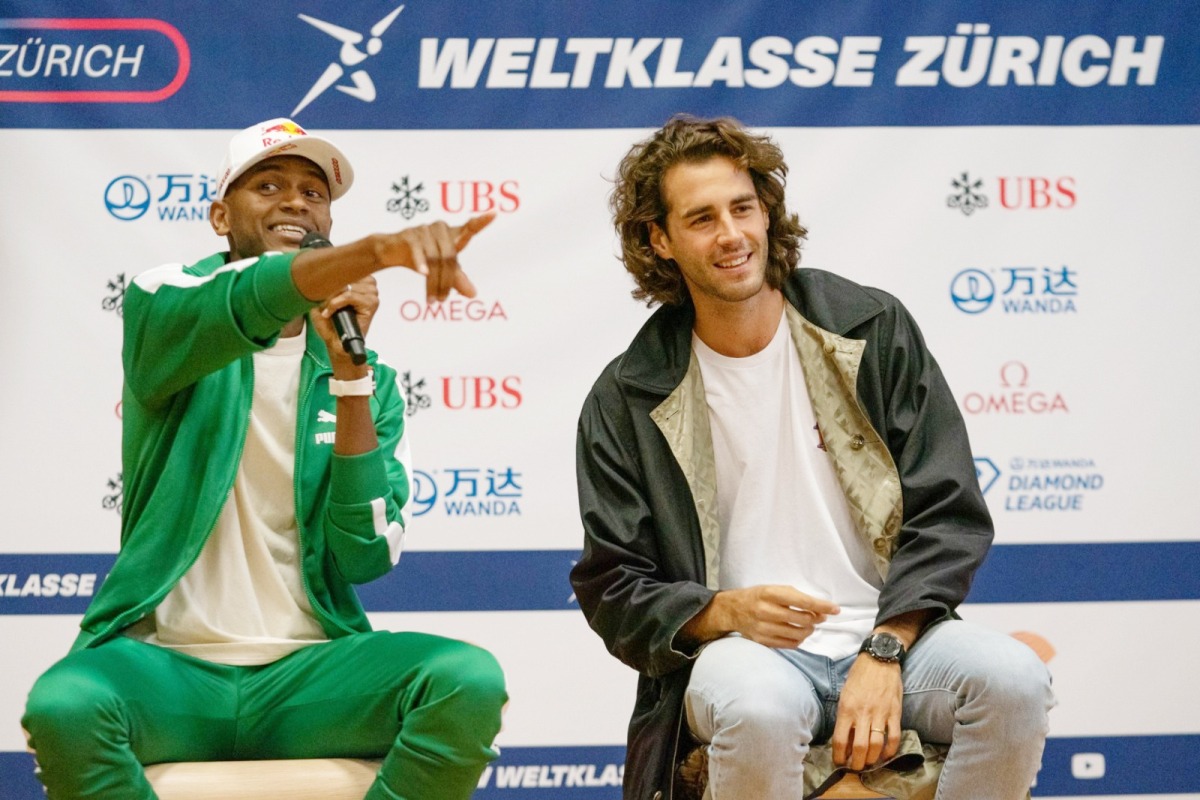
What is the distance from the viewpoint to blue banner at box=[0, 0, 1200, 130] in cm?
394

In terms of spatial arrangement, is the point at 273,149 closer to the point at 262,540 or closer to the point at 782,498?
the point at 262,540

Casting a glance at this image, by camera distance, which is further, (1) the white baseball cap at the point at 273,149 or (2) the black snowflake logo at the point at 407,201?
(2) the black snowflake logo at the point at 407,201

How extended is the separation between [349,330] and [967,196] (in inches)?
90.6

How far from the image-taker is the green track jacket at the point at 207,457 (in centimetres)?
235

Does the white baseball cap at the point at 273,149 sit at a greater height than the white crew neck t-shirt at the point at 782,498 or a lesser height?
greater

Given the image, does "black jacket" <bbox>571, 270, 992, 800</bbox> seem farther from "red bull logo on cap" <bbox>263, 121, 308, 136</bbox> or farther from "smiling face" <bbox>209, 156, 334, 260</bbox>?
"red bull logo on cap" <bbox>263, 121, 308, 136</bbox>

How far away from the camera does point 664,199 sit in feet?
9.32

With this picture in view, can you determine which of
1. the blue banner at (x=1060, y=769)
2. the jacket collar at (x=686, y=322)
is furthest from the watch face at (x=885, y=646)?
the blue banner at (x=1060, y=769)

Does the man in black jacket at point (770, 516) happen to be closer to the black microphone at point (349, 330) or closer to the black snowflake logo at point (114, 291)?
the black microphone at point (349, 330)

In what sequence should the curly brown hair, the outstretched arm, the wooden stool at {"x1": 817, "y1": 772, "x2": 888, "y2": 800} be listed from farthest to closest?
the curly brown hair < the wooden stool at {"x1": 817, "y1": 772, "x2": 888, "y2": 800} < the outstretched arm

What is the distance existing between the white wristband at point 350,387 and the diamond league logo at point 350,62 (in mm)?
1692

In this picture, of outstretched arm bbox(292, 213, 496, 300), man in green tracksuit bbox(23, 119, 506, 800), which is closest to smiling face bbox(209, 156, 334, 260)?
man in green tracksuit bbox(23, 119, 506, 800)

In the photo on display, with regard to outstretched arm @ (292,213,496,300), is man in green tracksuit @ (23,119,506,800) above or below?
below

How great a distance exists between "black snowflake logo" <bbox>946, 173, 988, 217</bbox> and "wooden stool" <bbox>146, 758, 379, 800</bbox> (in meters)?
2.51
